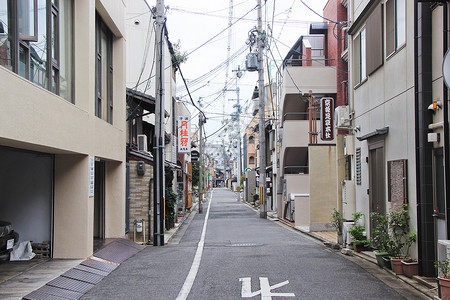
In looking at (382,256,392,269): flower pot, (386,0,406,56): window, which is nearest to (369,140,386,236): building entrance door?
(382,256,392,269): flower pot

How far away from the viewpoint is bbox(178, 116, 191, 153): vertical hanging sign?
2873 centimetres

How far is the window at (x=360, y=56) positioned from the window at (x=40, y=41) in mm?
8483

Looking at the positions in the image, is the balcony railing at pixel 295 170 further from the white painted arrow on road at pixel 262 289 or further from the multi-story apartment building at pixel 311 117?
the white painted arrow on road at pixel 262 289

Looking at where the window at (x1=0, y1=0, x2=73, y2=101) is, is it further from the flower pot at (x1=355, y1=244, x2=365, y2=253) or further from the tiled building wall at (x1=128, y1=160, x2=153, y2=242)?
the flower pot at (x1=355, y1=244, x2=365, y2=253)

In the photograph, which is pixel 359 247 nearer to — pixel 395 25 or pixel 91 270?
pixel 395 25

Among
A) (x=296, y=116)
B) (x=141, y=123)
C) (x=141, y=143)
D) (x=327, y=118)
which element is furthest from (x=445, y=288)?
(x=296, y=116)

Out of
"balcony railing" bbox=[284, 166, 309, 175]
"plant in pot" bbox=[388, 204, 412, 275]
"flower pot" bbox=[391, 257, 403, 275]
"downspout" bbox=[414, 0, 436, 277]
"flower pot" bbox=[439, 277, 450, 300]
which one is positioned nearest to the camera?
"flower pot" bbox=[439, 277, 450, 300]

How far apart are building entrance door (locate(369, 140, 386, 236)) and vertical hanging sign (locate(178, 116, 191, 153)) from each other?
17124mm

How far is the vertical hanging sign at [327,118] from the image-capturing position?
19156 millimetres

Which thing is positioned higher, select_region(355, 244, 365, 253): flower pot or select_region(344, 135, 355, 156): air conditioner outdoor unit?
select_region(344, 135, 355, 156): air conditioner outdoor unit

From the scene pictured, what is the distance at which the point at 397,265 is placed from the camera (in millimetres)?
9266

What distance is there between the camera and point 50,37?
979cm

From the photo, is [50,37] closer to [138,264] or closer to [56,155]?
[56,155]

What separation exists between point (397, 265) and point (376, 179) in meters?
3.63
